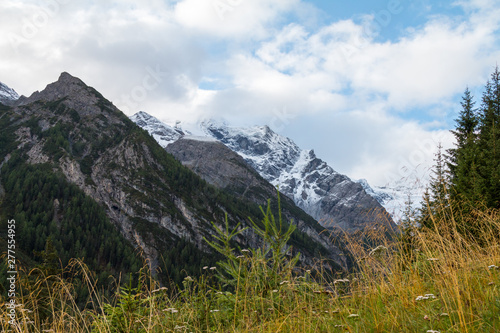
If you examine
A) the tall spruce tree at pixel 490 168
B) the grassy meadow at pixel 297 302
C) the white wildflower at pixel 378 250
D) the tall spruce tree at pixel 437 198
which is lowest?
the grassy meadow at pixel 297 302

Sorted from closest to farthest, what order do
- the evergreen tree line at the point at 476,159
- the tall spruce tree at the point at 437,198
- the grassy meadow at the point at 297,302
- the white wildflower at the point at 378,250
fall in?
1. the grassy meadow at the point at 297,302
2. the white wildflower at the point at 378,250
3. the tall spruce tree at the point at 437,198
4. the evergreen tree line at the point at 476,159

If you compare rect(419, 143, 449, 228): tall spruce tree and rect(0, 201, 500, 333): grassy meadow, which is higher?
rect(419, 143, 449, 228): tall spruce tree

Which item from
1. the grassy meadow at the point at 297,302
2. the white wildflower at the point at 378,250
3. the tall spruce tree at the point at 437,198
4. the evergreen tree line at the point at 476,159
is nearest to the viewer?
the grassy meadow at the point at 297,302

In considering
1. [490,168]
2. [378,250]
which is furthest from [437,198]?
[490,168]

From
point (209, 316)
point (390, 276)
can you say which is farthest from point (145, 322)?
point (390, 276)

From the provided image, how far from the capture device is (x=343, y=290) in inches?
189

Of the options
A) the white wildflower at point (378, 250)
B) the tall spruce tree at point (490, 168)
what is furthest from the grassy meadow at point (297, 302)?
the tall spruce tree at point (490, 168)

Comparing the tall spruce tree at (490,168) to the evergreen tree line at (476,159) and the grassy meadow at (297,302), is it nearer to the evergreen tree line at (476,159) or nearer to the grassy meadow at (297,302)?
the evergreen tree line at (476,159)

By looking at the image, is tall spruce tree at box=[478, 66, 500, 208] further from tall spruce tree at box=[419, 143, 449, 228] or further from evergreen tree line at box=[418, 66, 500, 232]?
tall spruce tree at box=[419, 143, 449, 228]

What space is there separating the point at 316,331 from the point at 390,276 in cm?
168

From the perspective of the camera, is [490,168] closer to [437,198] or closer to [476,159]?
[476,159]

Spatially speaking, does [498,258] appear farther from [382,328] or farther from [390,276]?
[382,328]

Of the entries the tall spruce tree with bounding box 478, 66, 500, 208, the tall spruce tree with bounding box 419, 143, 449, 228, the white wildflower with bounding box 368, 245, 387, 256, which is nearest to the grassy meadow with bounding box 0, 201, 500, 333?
the white wildflower with bounding box 368, 245, 387, 256

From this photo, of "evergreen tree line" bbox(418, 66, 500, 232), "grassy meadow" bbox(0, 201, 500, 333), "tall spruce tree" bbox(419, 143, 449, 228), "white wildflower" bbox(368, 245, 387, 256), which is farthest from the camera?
"evergreen tree line" bbox(418, 66, 500, 232)
